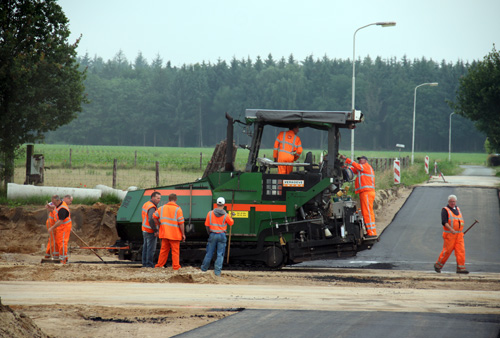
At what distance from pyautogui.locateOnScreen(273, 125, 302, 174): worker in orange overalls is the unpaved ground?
2280mm

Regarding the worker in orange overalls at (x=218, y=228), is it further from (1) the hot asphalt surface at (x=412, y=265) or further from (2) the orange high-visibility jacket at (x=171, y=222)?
(1) the hot asphalt surface at (x=412, y=265)

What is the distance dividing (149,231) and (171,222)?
2.34 ft

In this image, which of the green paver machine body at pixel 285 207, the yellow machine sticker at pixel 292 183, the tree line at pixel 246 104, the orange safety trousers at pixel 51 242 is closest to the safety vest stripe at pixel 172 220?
the green paver machine body at pixel 285 207

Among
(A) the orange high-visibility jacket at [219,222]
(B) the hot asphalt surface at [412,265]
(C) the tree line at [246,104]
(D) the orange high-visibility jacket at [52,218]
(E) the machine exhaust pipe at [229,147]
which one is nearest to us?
(B) the hot asphalt surface at [412,265]

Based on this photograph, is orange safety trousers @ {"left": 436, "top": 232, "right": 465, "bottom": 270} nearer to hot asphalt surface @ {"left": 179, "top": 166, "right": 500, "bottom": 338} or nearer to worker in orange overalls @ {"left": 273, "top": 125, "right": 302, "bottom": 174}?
hot asphalt surface @ {"left": 179, "top": 166, "right": 500, "bottom": 338}

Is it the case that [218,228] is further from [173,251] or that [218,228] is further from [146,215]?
[146,215]

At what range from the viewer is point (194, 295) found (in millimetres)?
10148

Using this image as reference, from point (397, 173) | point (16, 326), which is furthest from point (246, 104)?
point (16, 326)

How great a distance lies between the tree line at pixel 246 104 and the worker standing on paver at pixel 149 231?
291 feet

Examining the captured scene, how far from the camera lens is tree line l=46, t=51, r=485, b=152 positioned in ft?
350

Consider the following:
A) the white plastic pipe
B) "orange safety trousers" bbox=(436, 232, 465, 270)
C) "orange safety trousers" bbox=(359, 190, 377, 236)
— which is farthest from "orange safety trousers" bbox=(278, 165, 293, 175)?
the white plastic pipe

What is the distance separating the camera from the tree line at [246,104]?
10656cm

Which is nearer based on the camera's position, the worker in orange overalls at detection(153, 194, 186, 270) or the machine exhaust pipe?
the machine exhaust pipe

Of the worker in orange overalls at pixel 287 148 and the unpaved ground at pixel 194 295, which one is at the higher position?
the worker in orange overalls at pixel 287 148
